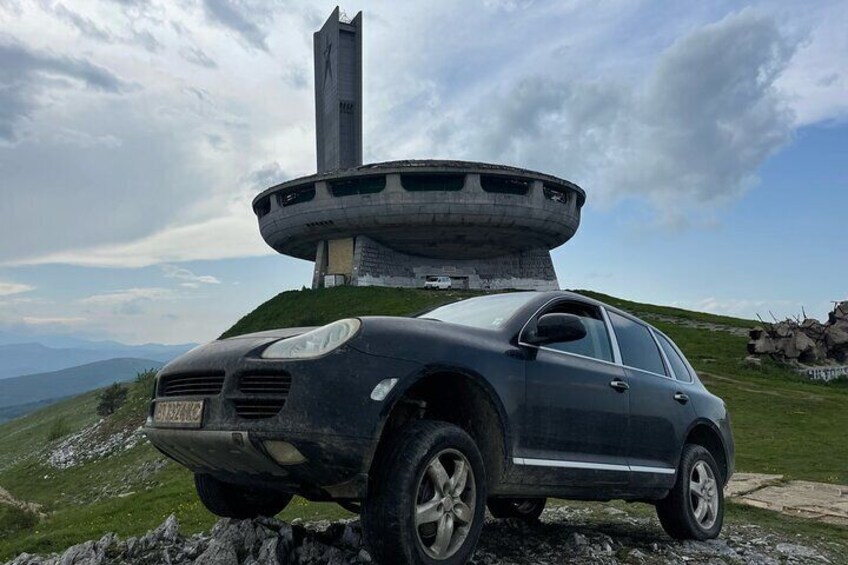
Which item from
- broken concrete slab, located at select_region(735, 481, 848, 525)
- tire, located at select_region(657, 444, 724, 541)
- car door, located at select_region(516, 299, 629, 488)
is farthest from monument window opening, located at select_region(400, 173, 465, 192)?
car door, located at select_region(516, 299, 629, 488)

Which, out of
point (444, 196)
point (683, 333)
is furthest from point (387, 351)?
point (444, 196)

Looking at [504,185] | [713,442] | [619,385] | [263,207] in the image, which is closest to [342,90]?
[263,207]

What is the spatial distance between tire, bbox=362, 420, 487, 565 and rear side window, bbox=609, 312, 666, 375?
84.6 inches

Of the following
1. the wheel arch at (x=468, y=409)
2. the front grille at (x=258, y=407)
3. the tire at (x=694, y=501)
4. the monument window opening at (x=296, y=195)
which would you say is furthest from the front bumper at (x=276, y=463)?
the monument window opening at (x=296, y=195)

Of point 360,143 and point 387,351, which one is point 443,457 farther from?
point 360,143

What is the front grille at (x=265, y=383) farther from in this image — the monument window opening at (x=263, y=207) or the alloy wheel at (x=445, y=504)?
the monument window opening at (x=263, y=207)

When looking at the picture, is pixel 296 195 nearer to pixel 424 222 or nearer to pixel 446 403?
pixel 424 222

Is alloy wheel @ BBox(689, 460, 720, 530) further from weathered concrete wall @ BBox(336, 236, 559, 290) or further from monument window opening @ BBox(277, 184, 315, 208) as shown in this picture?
monument window opening @ BBox(277, 184, 315, 208)

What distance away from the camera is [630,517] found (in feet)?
22.2

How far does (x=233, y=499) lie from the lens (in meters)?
4.56

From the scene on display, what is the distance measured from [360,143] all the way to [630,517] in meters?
65.4

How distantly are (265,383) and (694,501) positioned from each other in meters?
4.13

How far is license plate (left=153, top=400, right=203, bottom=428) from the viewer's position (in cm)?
354

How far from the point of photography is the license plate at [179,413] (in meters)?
3.54
